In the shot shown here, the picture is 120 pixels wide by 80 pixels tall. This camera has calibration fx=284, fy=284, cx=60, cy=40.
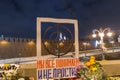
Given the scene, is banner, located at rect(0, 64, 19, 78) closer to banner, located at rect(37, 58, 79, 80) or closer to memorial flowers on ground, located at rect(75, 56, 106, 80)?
banner, located at rect(37, 58, 79, 80)

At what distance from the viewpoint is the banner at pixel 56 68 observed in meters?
3.62

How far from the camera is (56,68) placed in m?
3.68

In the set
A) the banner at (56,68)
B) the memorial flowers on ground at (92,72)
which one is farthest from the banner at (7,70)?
the memorial flowers on ground at (92,72)

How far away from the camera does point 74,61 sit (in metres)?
3.84

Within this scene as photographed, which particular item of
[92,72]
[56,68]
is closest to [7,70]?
[56,68]

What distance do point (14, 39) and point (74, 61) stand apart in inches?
1796

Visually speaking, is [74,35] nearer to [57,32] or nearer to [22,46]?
[57,32]

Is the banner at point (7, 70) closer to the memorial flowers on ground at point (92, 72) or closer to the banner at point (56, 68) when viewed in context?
the banner at point (56, 68)

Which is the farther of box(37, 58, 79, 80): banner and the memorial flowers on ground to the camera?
box(37, 58, 79, 80): banner

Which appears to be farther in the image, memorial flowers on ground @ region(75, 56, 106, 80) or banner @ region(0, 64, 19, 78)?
banner @ region(0, 64, 19, 78)

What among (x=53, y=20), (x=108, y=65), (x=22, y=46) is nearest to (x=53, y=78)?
(x=53, y=20)

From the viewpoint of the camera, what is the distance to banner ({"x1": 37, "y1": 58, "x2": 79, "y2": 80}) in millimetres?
3615

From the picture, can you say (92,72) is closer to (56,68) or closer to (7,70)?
(56,68)

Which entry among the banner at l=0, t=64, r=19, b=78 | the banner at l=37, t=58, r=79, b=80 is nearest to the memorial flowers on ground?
the banner at l=37, t=58, r=79, b=80
